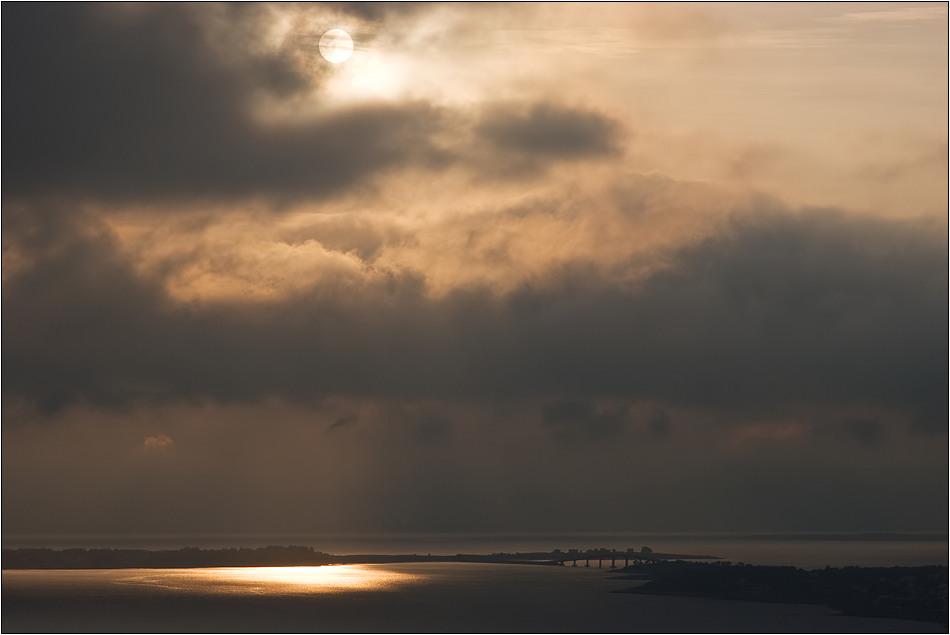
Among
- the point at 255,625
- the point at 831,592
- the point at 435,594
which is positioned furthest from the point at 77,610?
the point at 831,592

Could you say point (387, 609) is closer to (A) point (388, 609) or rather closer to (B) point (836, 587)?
(A) point (388, 609)

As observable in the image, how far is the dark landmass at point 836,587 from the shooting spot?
95875 mm

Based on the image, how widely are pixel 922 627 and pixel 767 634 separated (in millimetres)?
12478

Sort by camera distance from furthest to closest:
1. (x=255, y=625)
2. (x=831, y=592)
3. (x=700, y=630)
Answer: (x=831, y=592)
(x=255, y=625)
(x=700, y=630)

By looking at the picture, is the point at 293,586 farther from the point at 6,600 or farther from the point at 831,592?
the point at 831,592

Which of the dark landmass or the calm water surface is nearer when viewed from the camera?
the dark landmass

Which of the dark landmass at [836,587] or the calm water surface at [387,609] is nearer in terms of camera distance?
the dark landmass at [836,587]

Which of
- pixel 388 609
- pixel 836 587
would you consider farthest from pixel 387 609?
pixel 836 587

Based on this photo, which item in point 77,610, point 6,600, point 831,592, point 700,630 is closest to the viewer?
point 700,630

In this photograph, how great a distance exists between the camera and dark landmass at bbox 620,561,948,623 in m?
95.9

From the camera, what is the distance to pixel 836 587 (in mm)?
114500

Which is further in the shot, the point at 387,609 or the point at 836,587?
the point at 387,609

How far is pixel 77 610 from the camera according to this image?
121 meters

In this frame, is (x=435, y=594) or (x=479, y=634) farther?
(x=435, y=594)
